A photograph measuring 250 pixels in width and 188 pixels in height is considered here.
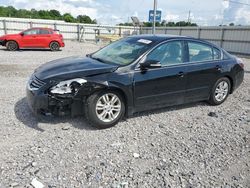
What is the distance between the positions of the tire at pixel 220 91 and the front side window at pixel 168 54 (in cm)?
125

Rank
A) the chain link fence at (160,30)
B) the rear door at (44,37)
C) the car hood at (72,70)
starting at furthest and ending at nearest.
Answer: the chain link fence at (160,30) → the rear door at (44,37) → the car hood at (72,70)

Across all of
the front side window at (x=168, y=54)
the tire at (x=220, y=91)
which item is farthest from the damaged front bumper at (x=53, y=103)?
the tire at (x=220, y=91)

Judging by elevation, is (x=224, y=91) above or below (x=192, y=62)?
below

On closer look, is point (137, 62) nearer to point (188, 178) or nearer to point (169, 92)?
point (169, 92)

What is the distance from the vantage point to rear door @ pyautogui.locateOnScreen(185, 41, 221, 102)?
4863 mm

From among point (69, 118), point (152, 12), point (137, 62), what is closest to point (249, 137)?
point (137, 62)

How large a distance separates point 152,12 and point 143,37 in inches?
412

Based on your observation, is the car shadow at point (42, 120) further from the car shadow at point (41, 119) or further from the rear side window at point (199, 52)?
the rear side window at point (199, 52)

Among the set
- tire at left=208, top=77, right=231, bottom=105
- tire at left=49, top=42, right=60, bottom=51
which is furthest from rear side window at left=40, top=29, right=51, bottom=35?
tire at left=208, top=77, right=231, bottom=105

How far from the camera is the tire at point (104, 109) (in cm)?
386

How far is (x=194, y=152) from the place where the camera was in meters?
3.43

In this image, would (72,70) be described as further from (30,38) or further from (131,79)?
(30,38)

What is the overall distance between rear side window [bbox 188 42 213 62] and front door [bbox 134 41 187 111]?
0.25m

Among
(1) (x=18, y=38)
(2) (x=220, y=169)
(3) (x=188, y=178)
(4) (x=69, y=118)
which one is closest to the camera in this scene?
(3) (x=188, y=178)
